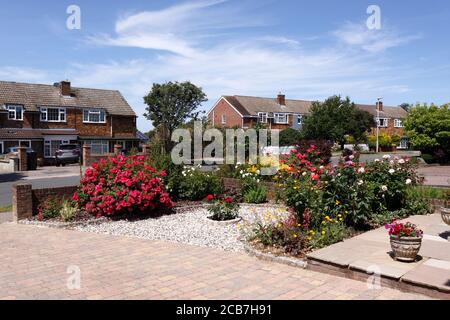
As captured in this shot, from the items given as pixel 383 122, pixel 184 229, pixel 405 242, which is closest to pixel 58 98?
pixel 184 229

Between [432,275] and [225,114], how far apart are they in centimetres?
5099

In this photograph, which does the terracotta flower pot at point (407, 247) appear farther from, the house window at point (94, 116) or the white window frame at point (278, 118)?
the white window frame at point (278, 118)

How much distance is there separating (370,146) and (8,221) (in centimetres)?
5547

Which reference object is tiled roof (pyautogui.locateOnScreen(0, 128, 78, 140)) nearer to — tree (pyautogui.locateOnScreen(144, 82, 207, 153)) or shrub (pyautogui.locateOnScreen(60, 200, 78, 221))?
tree (pyautogui.locateOnScreen(144, 82, 207, 153))

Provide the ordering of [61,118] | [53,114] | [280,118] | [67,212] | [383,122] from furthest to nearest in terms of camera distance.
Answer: [383,122] < [280,118] < [61,118] < [53,114] < [67,212]

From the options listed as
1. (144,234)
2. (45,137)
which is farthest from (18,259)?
(45,137)

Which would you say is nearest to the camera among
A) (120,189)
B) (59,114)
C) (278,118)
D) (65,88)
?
(120,189)

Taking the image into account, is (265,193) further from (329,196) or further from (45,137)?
(45,137)

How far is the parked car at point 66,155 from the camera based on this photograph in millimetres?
34656

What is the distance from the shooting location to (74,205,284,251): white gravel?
848 centimetres

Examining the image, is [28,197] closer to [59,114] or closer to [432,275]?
[432,275]

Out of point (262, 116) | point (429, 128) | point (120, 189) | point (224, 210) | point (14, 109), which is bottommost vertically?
point (224, 210)

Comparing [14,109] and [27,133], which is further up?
[14,109]

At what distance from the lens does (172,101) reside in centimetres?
5597
